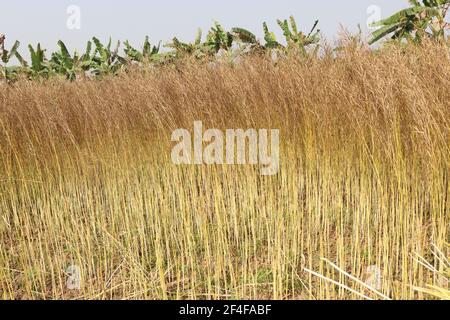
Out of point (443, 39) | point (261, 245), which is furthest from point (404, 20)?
point (261, 245)

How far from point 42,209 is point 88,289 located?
1.26m

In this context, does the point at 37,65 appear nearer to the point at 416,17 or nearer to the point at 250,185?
the point at 416,17

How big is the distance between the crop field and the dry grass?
0.02 metres

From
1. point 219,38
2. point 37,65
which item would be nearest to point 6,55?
point 37,65

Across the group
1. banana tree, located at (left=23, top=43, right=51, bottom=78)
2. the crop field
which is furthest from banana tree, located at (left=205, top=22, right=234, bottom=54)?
the crop field

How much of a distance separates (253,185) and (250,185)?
0.03 m

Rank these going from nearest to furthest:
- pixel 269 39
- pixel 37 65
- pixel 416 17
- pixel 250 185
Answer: pixel 250 185 → pixel 416 17 → pixel 269 39 → pixel 37 65

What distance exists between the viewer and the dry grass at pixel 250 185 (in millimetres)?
2869

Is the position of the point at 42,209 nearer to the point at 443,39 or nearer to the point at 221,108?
the point at 221,108

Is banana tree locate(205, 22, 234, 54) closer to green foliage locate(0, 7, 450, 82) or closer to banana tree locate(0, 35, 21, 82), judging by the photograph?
green foliage locate(0, 7, 450, 82)

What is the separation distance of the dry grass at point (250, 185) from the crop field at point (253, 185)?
2 centimetres

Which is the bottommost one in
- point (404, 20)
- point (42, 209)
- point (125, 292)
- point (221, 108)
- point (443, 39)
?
point (125, 292)

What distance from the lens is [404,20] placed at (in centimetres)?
1075

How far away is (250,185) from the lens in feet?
12.3
